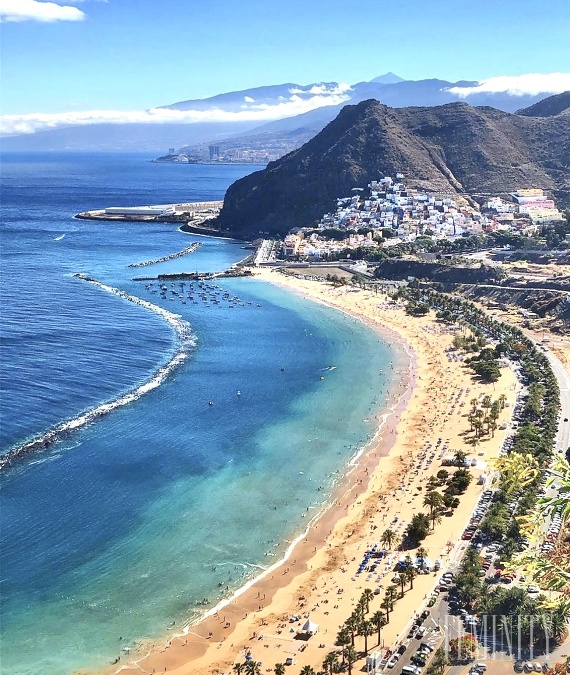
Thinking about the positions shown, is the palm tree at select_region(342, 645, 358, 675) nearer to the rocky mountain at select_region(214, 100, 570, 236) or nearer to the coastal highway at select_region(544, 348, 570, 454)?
the coastal highway at select_region(544, 348, 570, 454)

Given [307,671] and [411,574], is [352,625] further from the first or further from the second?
[411,574]

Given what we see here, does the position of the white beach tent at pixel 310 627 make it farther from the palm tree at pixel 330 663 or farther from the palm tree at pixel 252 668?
the palm tree at pixel 252 668

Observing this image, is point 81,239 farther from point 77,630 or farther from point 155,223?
point 77,630

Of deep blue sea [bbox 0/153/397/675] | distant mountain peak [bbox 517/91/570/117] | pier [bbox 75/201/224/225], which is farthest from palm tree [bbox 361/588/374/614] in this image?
distant mountain peak [bbox 517/91/570/117]

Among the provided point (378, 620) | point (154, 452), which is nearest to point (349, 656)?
point (378, 620)

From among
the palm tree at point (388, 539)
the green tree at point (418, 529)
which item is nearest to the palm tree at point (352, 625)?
the palm tree at point (388, 539)

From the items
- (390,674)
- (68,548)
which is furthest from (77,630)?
(390,674)
